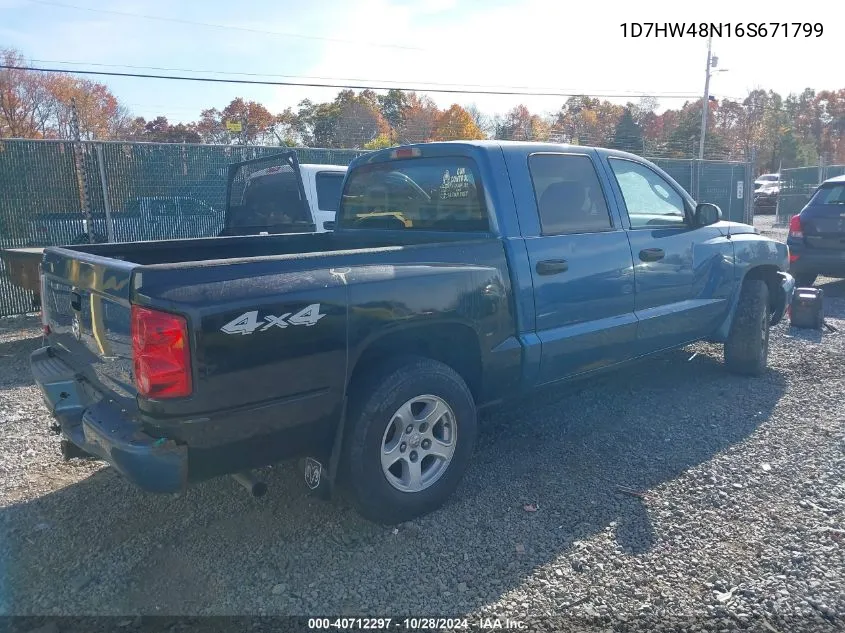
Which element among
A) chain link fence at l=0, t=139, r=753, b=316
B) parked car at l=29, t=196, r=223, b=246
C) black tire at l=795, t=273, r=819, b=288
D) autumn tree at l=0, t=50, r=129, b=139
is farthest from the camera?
autumn tree at l=0, t=50, r=129, b=139

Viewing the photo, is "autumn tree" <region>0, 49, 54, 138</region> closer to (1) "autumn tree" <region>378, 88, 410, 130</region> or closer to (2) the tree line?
(2) the tree line

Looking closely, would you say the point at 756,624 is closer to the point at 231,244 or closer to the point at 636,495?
the point at 636,495

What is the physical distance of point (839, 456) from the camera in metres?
4.26

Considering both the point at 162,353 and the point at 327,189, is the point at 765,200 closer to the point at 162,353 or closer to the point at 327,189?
the point at 327,189

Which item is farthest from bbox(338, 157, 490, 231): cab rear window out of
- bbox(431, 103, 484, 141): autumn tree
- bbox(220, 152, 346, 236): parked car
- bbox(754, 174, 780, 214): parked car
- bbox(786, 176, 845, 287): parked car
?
bbox(431, 103, 484, 141): autumn tree

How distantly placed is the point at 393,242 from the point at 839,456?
314cm

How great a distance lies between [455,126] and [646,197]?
42.3 metres

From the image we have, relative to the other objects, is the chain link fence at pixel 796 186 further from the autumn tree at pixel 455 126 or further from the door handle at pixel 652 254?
the autumn tree at pixel 455 126

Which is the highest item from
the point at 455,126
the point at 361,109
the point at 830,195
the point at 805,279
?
the point at 361,109

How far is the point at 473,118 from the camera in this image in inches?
2158

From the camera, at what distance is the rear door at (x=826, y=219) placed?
9375mm

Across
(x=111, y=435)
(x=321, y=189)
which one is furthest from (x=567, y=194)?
(x=321, y=189)

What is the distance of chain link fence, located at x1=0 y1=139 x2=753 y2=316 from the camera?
8742 mm

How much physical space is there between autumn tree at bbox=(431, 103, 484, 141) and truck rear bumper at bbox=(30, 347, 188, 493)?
37175 mm
